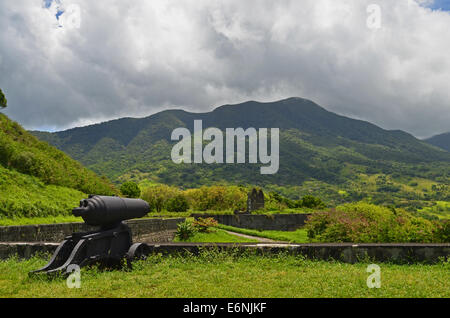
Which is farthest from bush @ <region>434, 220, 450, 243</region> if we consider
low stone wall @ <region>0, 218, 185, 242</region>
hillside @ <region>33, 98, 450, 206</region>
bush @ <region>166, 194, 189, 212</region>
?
hillside @ <region>33, 98, 450, 206</region>

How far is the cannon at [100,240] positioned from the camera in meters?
5.72

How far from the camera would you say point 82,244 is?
19.1 ft

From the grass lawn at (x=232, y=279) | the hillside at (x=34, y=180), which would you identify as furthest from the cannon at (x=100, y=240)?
the hillside at (x=34, y=180)

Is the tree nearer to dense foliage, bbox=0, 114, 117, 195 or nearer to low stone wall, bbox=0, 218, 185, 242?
dense foliage, bbox=0, 114, 117, 195

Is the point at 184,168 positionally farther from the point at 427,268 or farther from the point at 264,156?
the point at 427,268

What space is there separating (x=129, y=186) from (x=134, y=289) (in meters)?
36.7

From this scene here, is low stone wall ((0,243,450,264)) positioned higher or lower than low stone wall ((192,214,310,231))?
higher

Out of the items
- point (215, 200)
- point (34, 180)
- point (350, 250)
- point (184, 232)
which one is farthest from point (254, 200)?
point (350, 250)

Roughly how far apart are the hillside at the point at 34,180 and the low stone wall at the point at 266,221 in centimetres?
1244

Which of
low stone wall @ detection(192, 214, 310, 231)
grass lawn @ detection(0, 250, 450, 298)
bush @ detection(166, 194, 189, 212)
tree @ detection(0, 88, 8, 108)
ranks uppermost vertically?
tree @ detection(0, 88, 8, 108)

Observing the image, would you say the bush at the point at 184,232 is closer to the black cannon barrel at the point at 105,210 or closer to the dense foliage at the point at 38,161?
the dense foliage at the point at 38,161

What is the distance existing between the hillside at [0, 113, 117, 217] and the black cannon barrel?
1114 cm

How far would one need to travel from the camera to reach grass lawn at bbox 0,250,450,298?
4.65 metres
